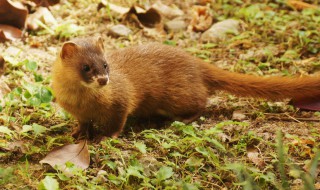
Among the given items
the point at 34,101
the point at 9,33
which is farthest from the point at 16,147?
the point at 9,33

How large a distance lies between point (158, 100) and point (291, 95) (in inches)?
40.0

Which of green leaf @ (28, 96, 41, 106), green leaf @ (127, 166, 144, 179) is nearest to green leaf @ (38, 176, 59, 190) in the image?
green leaf @ (127, 166, 144, 179)

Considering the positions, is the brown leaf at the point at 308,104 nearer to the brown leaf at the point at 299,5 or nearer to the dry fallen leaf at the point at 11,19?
the brown leaf at the point at 299,5

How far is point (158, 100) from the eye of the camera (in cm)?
384

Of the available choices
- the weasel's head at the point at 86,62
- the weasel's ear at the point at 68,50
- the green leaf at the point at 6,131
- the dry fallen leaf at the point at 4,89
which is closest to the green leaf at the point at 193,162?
the weasel's head at the point at 86,62

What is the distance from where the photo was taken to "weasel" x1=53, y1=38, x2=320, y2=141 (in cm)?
334

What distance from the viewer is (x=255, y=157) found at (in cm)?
313

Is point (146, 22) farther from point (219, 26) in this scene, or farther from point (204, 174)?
point (204, 174)

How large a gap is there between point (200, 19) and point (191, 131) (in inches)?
88.0

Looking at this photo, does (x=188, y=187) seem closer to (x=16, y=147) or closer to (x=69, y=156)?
(x=69, y=156)

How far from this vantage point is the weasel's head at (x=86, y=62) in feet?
10.6

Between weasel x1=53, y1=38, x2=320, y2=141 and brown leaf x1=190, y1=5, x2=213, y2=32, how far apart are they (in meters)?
1.28

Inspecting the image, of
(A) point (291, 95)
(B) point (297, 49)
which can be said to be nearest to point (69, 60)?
(A) point (291, 95)

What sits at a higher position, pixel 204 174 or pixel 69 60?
pixel 69 60
